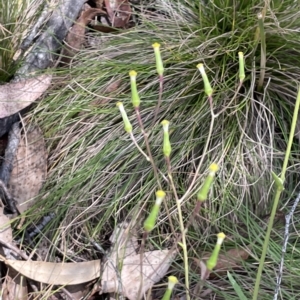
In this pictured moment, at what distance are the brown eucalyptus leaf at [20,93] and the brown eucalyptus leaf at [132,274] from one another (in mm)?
550

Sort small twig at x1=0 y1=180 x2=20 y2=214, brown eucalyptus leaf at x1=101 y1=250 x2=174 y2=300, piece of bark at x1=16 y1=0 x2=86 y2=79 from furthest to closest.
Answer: piece of bark at x1=16 y1=0 x2=86 y2=79, small twig at x1=0 y1=180 x2=20 y2=214, brown eucalyptus leaf at x1=101 y1=250 x2=174 y2=300

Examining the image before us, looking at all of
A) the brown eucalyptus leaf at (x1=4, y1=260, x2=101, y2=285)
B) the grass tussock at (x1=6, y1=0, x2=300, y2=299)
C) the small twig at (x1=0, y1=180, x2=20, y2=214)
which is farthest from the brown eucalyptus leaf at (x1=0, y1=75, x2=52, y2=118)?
the brown eucalyptus leaf at (x1=4, y1=260, x2=101, y2=285)

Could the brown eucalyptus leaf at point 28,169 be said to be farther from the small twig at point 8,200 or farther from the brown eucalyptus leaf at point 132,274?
the brown eucalyptus leaf at point 132,274

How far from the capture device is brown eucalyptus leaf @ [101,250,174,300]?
1394 mm

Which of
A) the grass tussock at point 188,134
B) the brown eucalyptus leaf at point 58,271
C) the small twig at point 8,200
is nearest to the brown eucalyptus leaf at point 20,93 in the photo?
the grass tussock at point 188,134

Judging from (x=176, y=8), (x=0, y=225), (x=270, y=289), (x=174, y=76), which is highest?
(x=176, y=8)

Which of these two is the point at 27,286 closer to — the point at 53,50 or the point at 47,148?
the point at 47,148

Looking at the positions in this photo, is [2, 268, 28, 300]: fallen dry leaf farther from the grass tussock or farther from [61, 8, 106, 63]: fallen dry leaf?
[61, 8, 106, 63]: fallen dry leaf

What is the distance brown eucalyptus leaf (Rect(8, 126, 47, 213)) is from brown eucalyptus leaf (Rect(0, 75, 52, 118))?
0.08m

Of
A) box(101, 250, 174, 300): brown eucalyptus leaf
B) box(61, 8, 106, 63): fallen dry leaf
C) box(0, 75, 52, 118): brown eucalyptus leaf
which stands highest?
box(61, 8, 106, 63): fallen dry leaf

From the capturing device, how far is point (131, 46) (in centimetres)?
173

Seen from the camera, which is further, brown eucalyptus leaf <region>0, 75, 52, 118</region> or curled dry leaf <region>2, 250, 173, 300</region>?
brown eucalyptus leaf <region>0, 75, 52, 118</region>

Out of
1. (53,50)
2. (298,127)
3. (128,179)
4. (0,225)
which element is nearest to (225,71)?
(298,127)

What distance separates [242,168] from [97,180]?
0.42 metres
